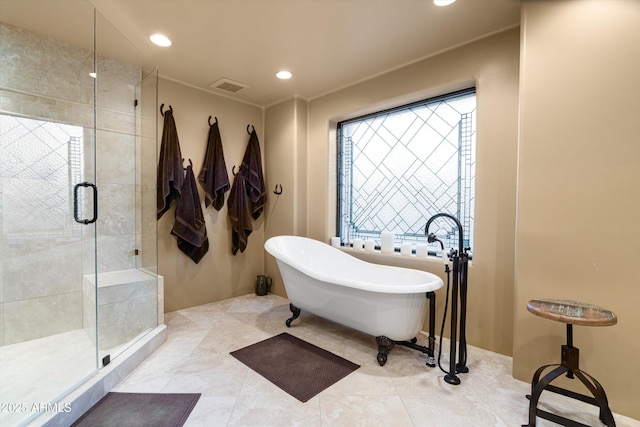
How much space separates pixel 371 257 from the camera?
2.85m

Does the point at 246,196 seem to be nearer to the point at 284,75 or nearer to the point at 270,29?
the point at 284,75

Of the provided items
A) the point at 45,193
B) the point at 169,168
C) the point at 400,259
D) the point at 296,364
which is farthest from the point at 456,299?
the point at 45,193

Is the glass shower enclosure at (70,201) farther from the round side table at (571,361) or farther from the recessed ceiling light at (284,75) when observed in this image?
the round side table at (571,361)

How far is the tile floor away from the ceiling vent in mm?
2446

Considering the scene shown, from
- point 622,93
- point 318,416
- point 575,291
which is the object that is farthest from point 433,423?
point 622,93

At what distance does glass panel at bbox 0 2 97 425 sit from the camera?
6.65 ft

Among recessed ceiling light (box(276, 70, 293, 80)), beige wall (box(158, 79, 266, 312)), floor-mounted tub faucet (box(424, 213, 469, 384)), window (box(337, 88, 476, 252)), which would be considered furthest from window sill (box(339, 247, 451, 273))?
recessed ceiling light (box(276, 70, 293, 80))

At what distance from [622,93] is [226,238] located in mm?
3401

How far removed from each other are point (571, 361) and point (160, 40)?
3.35 m

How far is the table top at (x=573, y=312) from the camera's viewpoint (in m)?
1.29

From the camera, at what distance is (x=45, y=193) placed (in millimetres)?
2189

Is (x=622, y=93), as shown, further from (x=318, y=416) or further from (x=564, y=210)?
(x=318, y=416)

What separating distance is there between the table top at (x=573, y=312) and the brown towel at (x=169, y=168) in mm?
2938

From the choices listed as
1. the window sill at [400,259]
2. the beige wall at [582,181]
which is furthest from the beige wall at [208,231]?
the beige wall at [582,181]
